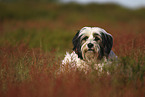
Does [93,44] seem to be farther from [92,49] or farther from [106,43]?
[106,43]

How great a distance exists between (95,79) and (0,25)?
1329cm

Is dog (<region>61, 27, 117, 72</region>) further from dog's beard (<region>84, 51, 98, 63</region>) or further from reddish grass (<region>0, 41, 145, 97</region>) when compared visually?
reddish grass (<region>0, 41, 145, 97</region>)

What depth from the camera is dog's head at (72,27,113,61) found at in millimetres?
3959

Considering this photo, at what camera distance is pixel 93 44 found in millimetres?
→ 3922

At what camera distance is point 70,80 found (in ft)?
10.3

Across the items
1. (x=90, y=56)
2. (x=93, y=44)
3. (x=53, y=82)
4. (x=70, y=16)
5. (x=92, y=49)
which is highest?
(x=70, y=16)

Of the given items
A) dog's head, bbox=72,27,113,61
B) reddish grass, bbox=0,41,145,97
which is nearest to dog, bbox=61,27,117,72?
dog's head, bbox=72,27,113,61

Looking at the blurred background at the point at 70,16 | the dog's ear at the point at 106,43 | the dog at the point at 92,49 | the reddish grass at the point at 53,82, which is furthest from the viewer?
the blurred background at the point at 70,16

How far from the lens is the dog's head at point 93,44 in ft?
13.0

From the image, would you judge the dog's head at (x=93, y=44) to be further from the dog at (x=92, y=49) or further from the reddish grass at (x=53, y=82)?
the reddish grass at (x=53, y=82)

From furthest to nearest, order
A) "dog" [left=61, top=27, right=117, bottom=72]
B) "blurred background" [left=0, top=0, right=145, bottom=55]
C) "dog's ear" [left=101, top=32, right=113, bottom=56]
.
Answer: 1. "blurred background" [left=0, top=0, right=145, bottom=55]
2. "dog's ear" [left=101, top=32, right=113, bottom=56]
3. "dog" [left=61, top=27, right=117, bottom=72]

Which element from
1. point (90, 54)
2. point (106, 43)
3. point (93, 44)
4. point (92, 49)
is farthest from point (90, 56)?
point (106, 43)

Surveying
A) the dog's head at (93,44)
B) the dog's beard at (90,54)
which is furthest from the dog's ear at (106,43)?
the dog's beard at (90,54)

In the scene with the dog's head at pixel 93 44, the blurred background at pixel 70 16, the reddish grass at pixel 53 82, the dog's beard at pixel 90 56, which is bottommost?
the reddish grass at pixel 53 82
